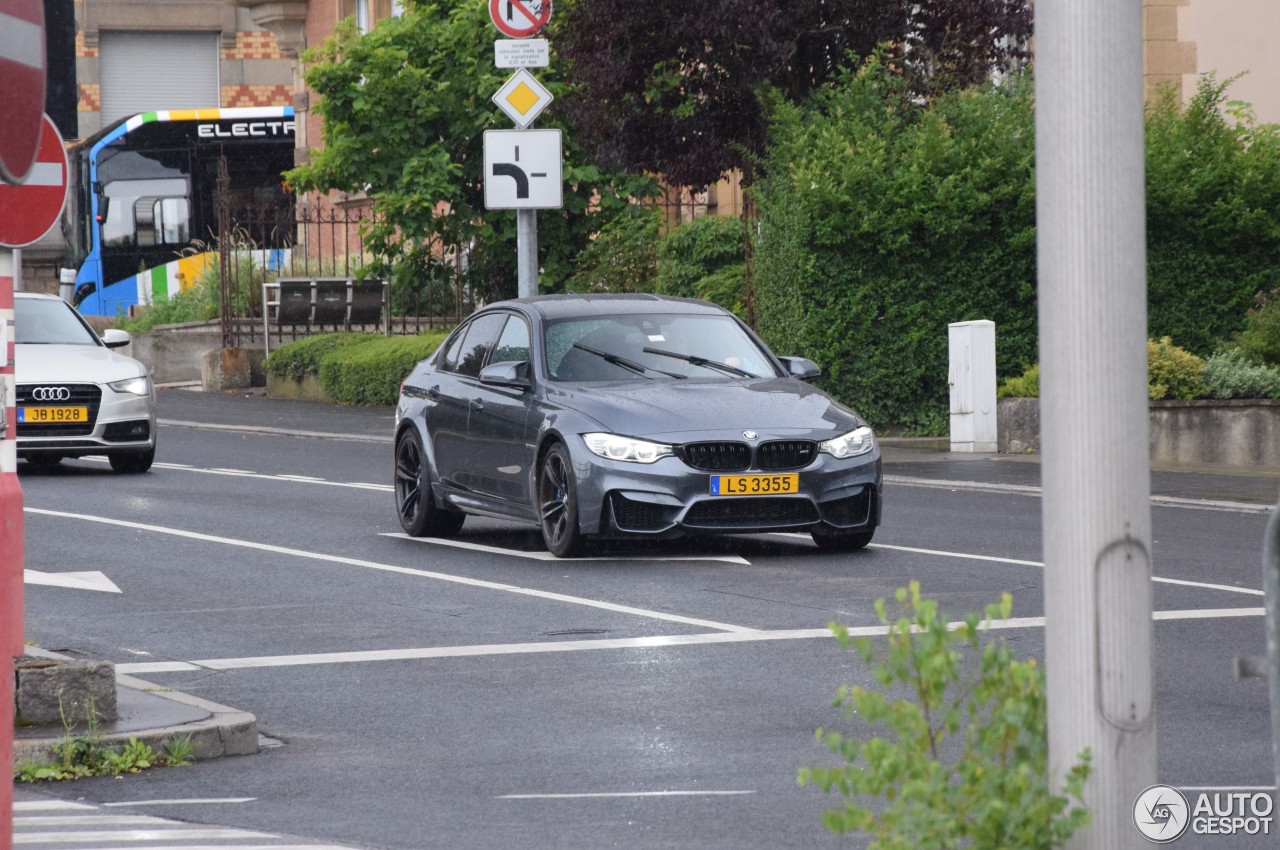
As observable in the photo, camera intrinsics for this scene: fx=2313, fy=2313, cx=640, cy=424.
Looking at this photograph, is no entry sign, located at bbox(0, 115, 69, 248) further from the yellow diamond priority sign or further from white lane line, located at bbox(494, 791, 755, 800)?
the yellow diamond priority sign

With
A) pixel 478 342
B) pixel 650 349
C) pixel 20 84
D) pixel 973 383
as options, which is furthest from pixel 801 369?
pixel 20 84

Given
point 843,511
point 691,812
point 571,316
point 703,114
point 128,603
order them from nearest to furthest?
1. point 691,812
2. point 128,603
3. point 843,511
4. point 571,316
5. point 703,114

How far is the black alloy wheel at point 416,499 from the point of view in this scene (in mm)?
14812

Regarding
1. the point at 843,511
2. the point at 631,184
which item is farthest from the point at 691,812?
the point at 631,184

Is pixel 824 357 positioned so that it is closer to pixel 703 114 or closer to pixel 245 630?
pixel 703 114

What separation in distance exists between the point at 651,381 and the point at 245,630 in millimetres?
3601

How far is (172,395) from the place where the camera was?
3272cm

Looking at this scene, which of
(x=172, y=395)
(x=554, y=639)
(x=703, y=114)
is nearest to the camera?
(x=554, y=639)

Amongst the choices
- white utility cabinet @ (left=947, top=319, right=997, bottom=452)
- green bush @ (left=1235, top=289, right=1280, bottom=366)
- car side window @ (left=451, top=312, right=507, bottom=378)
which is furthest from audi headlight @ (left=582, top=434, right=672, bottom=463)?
green bush @ (left=1235, top=289, right=1280, bottom=366)

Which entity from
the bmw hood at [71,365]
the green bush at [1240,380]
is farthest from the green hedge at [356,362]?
the green bush at [1240,380]

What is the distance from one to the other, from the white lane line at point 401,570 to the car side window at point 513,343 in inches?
64.4

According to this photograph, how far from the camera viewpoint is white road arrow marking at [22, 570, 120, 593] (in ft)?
41.2

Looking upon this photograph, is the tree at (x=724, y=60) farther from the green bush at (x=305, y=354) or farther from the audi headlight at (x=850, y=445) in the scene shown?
the audi headlight at (x=850, y=445)

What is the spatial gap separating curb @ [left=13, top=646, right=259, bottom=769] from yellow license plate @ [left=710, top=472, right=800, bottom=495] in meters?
5.00
